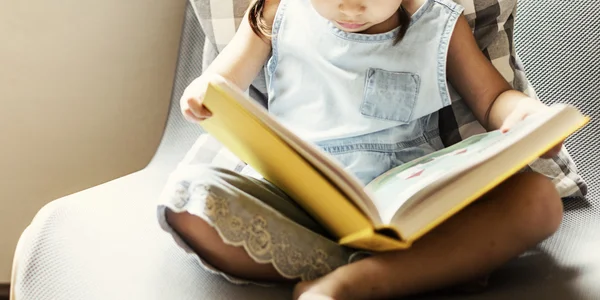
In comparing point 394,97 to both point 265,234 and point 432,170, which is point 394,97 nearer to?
point 432,170

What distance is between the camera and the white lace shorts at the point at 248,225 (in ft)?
2.59

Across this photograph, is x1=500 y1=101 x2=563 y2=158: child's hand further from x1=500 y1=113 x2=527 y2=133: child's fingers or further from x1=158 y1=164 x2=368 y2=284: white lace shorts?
x1=158 y1=164 x2=368 y2=284: white lace shorts

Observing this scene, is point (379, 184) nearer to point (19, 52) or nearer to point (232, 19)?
point (232, 19)

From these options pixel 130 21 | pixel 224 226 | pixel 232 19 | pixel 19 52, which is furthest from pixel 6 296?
pixel 224 226

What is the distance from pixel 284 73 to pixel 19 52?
63 centimetres

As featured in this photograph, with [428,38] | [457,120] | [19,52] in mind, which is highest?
[428,38]

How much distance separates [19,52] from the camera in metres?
1.40

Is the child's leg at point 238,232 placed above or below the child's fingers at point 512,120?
below

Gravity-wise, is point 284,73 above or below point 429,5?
below

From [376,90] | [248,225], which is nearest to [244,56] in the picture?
[376,90]

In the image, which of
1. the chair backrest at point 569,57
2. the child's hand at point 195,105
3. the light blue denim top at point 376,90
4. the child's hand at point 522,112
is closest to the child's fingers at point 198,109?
the child's hand at point 195,105

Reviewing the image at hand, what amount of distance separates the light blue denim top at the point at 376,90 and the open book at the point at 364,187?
0.68 feet

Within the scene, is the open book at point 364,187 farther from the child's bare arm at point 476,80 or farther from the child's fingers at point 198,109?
the child's bare arm at point 476,80

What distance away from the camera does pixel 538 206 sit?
79 cm
